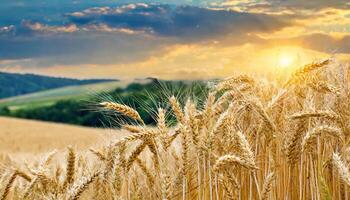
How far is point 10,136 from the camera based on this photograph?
95.6 feet

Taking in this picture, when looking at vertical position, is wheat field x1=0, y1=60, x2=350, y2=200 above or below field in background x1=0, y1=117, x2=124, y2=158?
below

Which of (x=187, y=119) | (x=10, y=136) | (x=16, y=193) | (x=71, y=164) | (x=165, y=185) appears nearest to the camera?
(x=165, y=185)

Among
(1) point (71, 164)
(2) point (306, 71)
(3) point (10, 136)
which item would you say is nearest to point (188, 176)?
(1) point (71, 164)

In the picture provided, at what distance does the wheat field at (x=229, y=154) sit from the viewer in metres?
3.82

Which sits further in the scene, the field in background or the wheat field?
the field in background

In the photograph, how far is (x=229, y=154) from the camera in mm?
3982

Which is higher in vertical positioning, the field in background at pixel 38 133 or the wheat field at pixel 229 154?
the field in background at pixel 38 133

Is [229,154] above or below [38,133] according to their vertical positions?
below

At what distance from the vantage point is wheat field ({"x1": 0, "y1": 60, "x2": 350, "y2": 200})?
12.5ft

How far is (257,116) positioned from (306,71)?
17.2 inches

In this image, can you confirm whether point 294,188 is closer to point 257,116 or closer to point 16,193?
point 257,116

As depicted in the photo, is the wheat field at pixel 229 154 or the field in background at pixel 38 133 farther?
the field in background at pixel 38 133

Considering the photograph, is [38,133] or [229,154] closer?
[229,154]

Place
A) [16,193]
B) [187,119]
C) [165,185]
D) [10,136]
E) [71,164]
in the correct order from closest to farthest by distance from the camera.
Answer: [165,185] → [187,119] → [71,164] → [16,193] → [10,136]
